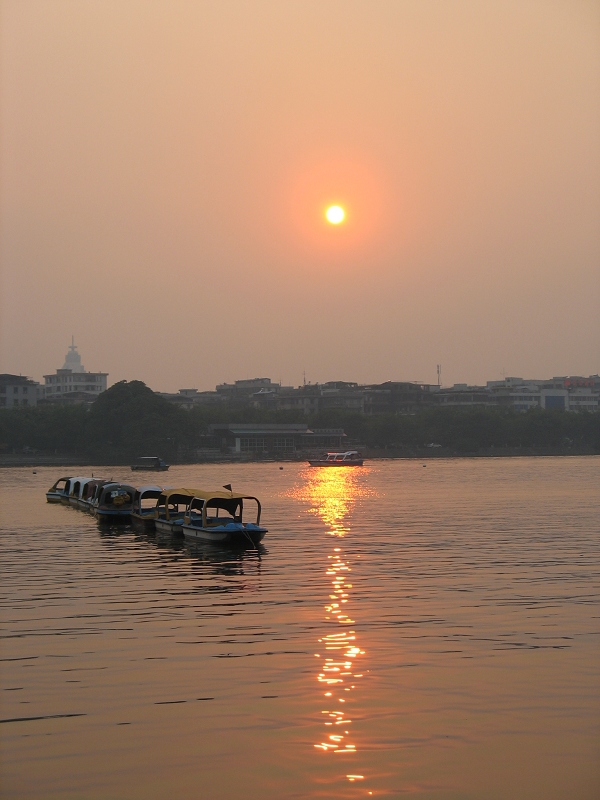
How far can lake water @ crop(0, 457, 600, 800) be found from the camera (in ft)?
44.6

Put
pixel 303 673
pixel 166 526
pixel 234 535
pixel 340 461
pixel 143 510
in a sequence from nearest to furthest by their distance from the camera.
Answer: pixel 303 673
pixel 234 535
pixel 166 526
pixel 143 510
pixel 340 461

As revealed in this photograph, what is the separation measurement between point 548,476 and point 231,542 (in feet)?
256

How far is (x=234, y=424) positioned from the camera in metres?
187

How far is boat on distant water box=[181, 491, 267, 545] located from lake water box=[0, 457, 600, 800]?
2.38 ft

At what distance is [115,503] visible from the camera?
184 feet

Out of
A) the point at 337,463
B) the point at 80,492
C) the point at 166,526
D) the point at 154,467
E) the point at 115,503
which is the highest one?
the point at 154,467

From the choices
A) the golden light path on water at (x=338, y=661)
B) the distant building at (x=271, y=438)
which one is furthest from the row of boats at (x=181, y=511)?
the distant building at (x=271, y=438)

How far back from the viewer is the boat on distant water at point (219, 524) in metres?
40.0

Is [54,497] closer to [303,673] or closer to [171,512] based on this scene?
[171,512]

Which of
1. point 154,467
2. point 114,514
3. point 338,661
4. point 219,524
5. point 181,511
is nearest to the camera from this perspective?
point 338,661

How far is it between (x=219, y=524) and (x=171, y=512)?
7.91 meters

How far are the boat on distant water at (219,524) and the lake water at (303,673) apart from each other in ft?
2.38

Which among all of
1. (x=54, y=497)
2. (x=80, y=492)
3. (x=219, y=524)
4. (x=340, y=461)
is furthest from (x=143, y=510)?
(x=340, y=461)

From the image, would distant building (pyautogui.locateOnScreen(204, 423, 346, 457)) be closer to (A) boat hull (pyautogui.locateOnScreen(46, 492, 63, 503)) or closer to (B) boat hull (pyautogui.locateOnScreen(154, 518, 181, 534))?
(A) boat hull (pyautogui.locateOnScreen(46, 492, 63, 503))
